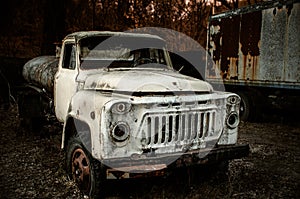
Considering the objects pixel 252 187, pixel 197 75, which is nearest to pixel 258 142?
pixel 252 187

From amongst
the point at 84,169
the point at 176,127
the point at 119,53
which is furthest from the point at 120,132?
the point at 119,53

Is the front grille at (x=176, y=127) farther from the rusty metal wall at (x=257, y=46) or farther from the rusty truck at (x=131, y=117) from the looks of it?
the rusty metal wall at (x=257, y=46)

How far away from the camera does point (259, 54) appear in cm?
813

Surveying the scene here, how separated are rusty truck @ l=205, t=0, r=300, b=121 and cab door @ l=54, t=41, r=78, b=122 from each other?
16.5 feet

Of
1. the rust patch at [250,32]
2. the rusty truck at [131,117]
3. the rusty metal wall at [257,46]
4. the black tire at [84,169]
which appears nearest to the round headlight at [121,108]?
the rusty truck at [131,117]

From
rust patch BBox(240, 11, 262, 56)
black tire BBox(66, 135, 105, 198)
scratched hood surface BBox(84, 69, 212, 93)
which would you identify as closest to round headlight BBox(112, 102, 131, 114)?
scratched hood surface BBox(84, 69, 212, 93)

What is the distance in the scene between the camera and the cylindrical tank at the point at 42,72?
5.77 metres

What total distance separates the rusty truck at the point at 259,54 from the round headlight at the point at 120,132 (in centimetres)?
531

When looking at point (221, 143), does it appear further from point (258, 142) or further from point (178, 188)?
point (258, 142)

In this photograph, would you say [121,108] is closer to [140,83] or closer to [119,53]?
[140,83]

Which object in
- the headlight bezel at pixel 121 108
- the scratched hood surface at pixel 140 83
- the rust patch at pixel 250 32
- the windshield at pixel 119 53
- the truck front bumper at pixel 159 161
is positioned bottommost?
the truck front bumper at pixel 159 161

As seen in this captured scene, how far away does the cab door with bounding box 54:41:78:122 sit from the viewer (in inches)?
179

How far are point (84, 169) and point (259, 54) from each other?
604cm

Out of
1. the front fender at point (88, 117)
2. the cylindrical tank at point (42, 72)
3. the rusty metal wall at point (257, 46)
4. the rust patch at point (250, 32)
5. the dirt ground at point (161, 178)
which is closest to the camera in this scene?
the front fender at point (88, 117)
